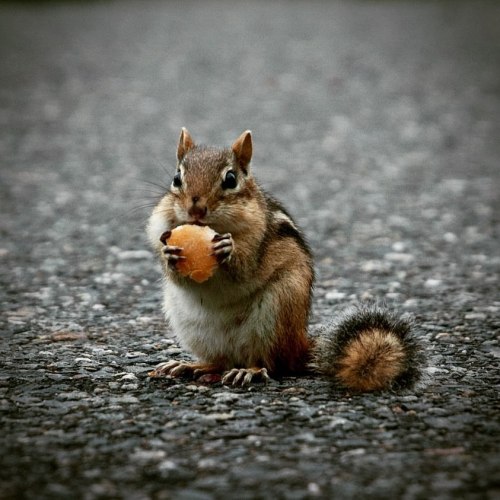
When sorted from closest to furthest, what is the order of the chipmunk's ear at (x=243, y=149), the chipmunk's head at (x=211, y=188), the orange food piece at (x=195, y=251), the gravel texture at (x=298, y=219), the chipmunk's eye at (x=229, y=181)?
the gravel texture at (x=298, y=219) → the orange food piece at (x=195, y=251) → the chipmunk's head at (x=211, y=188) → the chipmunk's eye at (x=229, y=181) → the chipmunk's ear at (x=243, y=149)

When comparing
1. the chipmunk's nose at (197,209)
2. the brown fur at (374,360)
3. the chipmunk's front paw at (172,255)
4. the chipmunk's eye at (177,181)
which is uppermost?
the chipmunk's eye at (177,181)

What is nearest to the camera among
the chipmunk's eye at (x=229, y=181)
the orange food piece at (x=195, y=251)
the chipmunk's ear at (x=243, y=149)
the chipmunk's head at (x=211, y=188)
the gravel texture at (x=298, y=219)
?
the gravel texture at (x=298, y=219)

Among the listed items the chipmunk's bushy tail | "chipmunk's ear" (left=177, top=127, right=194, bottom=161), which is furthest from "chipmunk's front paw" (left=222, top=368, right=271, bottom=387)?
"chipmunk's ear" (left=177, top=127, right=194, bottom=161)

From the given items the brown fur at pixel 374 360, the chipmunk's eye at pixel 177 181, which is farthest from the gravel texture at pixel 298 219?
the chipmunk's eye at pixel 177 181

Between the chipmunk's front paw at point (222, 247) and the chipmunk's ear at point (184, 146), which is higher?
the chipmunk's ear at point (184, 146)

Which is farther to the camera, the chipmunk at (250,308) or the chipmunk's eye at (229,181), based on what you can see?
the chipmunk's eye at (229,181)

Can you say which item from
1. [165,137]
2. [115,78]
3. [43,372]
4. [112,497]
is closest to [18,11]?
[115,78]

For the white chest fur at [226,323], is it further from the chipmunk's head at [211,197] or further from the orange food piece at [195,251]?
the chipmunk's head at [211,197]

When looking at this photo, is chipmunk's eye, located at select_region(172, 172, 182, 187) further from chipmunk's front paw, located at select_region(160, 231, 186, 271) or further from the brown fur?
the brown fur
